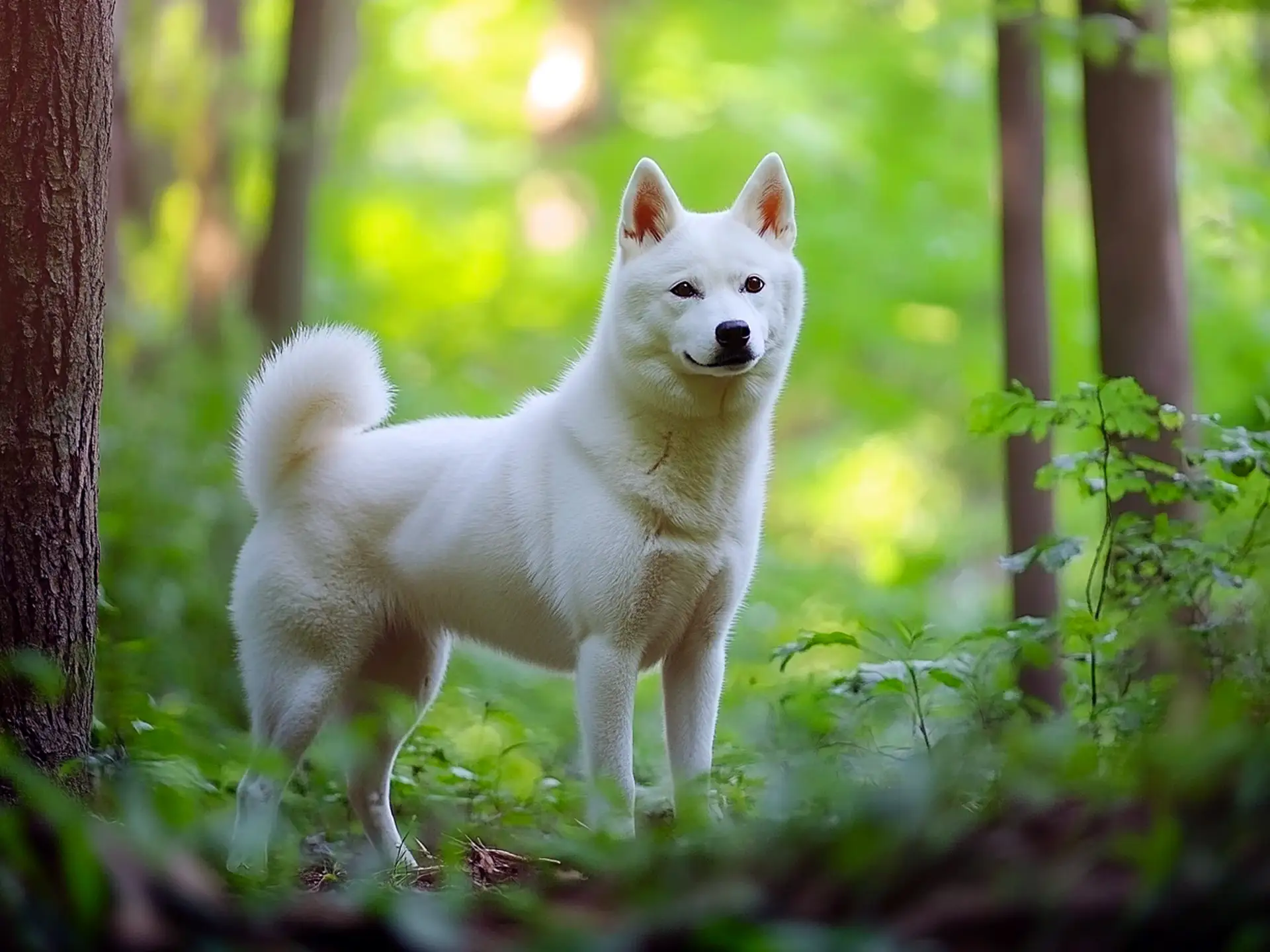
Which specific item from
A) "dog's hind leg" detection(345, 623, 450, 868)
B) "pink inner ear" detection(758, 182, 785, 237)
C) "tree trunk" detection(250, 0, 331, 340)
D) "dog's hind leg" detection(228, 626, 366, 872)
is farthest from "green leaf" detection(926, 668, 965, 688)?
"tree trunk" detection(250, 0, 331, 340)

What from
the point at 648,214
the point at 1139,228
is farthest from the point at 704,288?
the point at 1139,228

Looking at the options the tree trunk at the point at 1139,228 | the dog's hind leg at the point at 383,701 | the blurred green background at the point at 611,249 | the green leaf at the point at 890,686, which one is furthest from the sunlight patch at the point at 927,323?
the green leaf at the point at 890,686

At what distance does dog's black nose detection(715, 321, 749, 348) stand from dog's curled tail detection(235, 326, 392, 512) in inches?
49.8

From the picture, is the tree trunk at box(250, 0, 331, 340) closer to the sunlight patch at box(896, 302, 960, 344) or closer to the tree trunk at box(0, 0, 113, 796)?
the sunlight patch at box(896, 302, 960, 344)

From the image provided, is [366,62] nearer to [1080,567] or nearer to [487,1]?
[487,1]

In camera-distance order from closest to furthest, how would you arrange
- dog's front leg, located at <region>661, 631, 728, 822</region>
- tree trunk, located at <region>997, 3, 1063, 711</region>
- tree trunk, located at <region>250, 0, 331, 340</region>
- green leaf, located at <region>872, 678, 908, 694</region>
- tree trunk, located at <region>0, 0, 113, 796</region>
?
1. tree trunk, located at <region>0, 0, 113, 796</region>
2. green leaf, located at <region>872, 678, 908, 694</region>
3. dog's front leg, located at <region>661, 631, 728, 822</region>
4. tree trunk, located at <region>997, 3, 1063, 711</region>
5. tree trunk, located at <region>250, 0, 331, 340</region>

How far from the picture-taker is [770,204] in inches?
165

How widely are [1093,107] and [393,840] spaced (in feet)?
11.7

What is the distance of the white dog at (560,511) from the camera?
3.80 meters

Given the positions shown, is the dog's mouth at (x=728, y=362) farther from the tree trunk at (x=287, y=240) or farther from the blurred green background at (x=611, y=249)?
the tree trunk at (x=287, y=240)

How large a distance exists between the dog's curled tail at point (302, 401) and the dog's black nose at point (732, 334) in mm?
1264

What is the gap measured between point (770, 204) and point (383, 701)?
78.8 inches

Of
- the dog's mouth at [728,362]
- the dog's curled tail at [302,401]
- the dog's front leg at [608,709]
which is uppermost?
the dog's mouth at [728,362]

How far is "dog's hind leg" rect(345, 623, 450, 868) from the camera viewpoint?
4.28 metres
